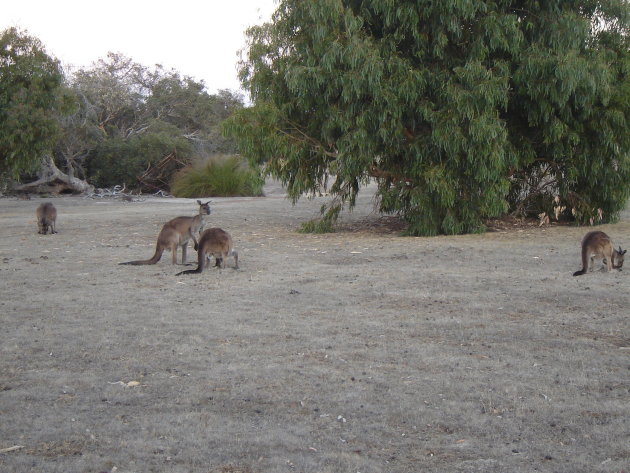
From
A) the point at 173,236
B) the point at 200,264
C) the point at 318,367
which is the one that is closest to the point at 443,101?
the point at 173,236

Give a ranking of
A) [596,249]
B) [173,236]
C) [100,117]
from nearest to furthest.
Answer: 1. [596,249]
2. [173,236]
3. [100,117]

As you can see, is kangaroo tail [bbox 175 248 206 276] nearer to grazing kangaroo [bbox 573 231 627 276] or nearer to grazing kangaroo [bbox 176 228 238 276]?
grazing kangaroo [bbox 176 228 238 276]

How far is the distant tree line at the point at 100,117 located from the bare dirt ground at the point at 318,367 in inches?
355

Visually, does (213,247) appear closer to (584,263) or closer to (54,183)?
(584,263)

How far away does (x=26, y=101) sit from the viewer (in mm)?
24000

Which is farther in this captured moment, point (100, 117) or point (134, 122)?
point (134, 122)

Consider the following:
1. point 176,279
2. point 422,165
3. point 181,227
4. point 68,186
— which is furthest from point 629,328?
point 68,186

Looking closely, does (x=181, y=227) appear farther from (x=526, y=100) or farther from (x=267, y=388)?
(x=526, y=100)

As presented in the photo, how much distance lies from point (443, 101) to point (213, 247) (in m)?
6.67

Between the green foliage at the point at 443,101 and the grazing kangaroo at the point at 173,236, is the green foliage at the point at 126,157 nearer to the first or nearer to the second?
the green foliage at the point at 443,101

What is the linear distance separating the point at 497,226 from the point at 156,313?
11.5 meters

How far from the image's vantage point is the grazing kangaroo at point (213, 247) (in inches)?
457

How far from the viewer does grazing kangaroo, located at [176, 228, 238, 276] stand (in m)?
11.6

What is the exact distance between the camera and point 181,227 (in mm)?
12336
